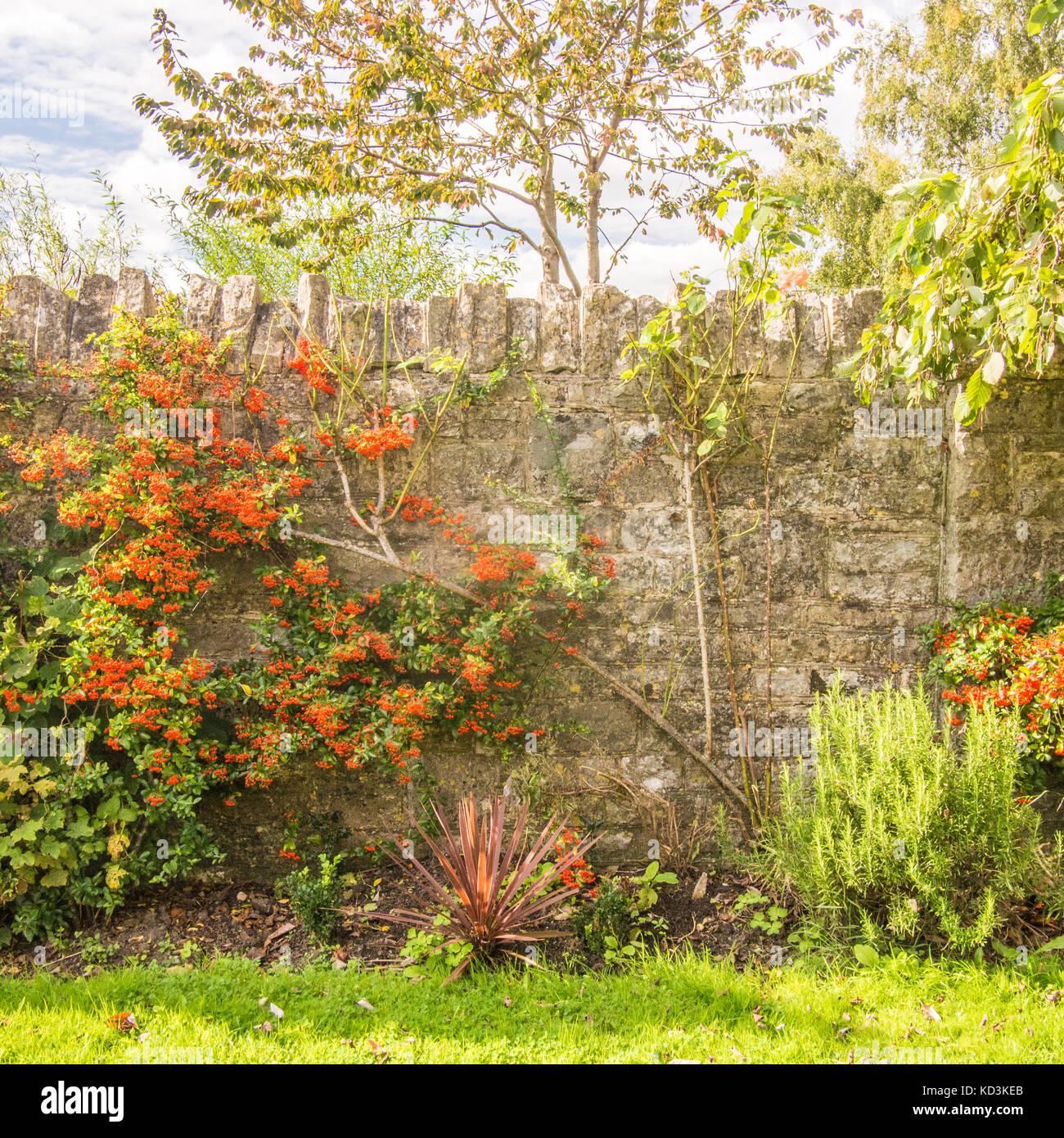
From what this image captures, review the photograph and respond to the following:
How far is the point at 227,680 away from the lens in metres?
3.62

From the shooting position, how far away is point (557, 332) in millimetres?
3939

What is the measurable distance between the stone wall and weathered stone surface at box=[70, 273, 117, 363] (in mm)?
406

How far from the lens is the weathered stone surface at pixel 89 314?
3.76 meters

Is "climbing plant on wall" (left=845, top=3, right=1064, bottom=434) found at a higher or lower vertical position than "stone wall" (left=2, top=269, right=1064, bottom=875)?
higher

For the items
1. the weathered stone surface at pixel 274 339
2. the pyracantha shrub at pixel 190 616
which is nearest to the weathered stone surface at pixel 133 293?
the pyracantha shrub at pixel 190 616

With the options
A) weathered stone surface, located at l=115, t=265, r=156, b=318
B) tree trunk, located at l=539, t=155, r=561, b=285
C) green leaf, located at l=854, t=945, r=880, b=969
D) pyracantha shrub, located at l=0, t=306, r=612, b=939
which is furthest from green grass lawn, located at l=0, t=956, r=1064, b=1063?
tree trunk, located at l=539, t=155, r=561, b=285

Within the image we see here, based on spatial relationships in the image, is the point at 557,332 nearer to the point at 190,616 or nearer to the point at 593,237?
the point at 190,616

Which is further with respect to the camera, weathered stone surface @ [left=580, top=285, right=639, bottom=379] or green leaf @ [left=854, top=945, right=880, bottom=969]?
weathered stone surface @ [left=580, top=285, right=639, bottom=379]

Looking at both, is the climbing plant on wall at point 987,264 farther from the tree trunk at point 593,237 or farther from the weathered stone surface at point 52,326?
the tree trunk at point 593,237

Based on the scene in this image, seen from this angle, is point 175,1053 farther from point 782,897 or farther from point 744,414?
point 744,414

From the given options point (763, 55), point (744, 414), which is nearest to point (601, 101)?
point (763, 55)

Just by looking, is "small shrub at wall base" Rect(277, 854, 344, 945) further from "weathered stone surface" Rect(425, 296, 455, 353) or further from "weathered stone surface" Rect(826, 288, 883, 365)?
"weathered stone surface" Rect(826, 288, 883, 365)

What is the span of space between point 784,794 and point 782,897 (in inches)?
18.9

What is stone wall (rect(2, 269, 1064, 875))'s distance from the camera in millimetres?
3904
